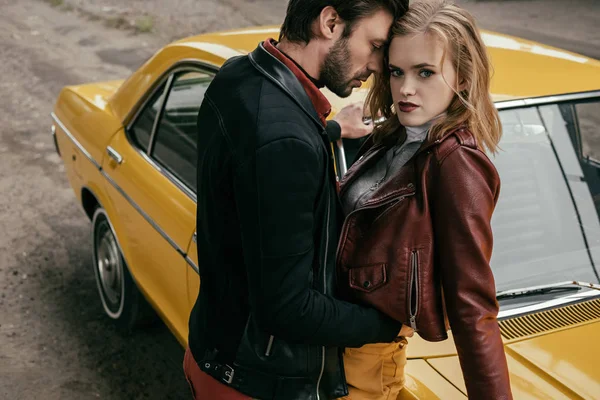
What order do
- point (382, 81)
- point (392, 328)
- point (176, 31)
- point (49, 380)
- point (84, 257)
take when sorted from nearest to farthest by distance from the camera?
1. point (392, 328)
2. point (382, 81)
3. point (49, 380)
4. point (84, 257)
5. point (176, 31)

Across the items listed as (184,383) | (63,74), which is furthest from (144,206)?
(63,74)

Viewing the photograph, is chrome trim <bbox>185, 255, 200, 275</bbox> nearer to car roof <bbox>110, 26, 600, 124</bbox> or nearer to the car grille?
Result: car roof <bbox>110, 26, 600, 124</bbox>

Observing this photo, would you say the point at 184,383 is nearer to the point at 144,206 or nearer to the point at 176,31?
the point at 144,206

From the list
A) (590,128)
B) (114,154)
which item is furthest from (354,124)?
(590,128)

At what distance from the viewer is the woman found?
5.26 feet

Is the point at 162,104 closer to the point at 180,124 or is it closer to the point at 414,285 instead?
the point at 180,124

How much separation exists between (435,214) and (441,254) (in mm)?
90

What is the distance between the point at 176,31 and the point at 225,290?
9563mm

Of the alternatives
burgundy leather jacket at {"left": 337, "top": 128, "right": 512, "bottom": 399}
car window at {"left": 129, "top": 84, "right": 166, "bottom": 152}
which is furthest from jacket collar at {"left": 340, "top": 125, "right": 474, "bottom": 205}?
car window at {"left": 129, "top": 84, "right": 166, "bottom": 152}

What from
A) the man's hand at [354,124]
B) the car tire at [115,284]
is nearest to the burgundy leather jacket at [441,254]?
the man's hand at [354,124]

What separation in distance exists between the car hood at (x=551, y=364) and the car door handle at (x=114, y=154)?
1993 mm

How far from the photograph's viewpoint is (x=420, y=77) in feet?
5.79

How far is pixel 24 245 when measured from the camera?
4832 millimetres

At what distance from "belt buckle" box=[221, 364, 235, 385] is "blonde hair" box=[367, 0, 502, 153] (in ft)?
2.49
